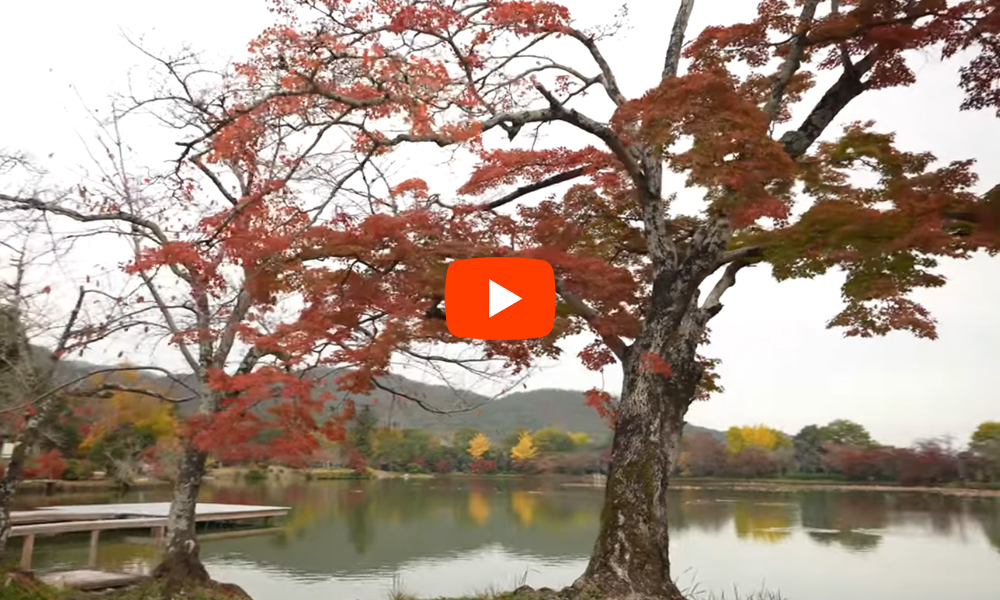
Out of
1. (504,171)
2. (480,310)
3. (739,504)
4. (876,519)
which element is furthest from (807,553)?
(480,310)

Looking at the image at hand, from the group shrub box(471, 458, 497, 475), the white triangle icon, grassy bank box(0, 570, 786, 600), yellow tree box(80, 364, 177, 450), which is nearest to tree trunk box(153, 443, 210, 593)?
grassy bank box(0, 570, 786, 600)

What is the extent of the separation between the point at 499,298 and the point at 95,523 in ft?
29.5

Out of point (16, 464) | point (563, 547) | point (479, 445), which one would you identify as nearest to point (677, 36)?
point (479, 445)

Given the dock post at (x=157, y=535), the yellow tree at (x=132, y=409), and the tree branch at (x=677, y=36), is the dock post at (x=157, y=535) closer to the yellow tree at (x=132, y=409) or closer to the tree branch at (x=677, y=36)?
the yellow tree at (x=132, y=409)

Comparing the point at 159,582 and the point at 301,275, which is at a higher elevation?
the point at 301,275

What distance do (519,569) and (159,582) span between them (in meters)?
4.19

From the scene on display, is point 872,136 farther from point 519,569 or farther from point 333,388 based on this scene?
point 519,569

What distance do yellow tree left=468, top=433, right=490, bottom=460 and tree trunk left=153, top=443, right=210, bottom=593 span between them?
12.3 ft

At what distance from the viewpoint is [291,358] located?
208 inches

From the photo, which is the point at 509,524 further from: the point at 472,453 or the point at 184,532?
the point at 184,532

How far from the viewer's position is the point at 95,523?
9.65 m

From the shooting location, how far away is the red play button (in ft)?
11.6

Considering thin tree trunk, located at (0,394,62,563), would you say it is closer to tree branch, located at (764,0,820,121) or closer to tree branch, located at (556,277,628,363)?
tree branch, located at (556,277,628,363)

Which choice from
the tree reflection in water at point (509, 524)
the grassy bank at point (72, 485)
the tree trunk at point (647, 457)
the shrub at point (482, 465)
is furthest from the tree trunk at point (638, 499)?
the grassy bank at point (72, 485)
